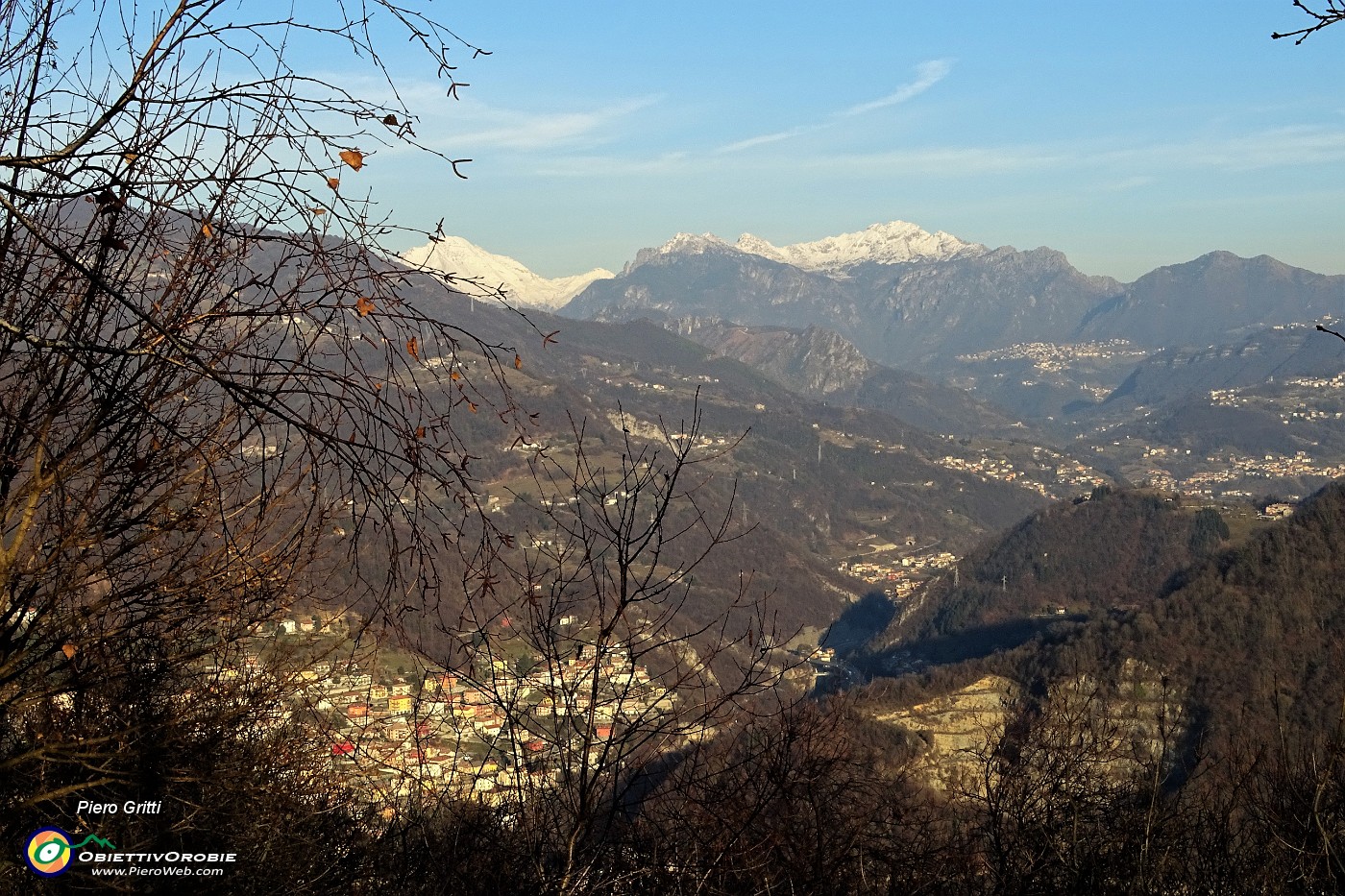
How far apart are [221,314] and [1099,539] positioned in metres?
129

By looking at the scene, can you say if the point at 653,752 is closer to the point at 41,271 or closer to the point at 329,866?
the point at 329,866

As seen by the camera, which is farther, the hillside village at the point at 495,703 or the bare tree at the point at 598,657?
the hillside village at the point at 495,703

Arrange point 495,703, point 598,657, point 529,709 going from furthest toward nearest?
point 529,709 → point 495,703 → point 598,657

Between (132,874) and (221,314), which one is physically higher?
(221,314)

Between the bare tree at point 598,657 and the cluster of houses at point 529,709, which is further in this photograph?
the cluster of houses at point 529,709

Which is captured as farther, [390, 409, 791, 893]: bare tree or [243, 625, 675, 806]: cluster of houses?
[243, 625, 675, 806]: cluster of houses

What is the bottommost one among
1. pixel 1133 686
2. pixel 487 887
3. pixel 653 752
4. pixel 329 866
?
pixel 1133 686

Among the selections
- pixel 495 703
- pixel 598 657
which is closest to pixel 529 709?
pixel 495 703

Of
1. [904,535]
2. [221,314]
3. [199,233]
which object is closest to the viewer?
[221,314]

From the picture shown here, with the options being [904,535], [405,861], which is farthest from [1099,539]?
[405,861]

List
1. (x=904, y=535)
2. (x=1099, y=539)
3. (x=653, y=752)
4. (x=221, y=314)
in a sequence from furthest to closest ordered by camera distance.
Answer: (x=904, y=535) → (x=1099, y=539) → (x=653, y=752) → (x=221, y=314)

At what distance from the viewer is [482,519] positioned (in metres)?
3.45

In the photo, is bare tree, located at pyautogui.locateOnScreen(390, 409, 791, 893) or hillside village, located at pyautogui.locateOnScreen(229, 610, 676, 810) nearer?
bare tree, located at pyautogui.locateOnScreen(390, 409, 791, 893)

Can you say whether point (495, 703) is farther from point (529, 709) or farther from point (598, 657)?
point (598, 657)
